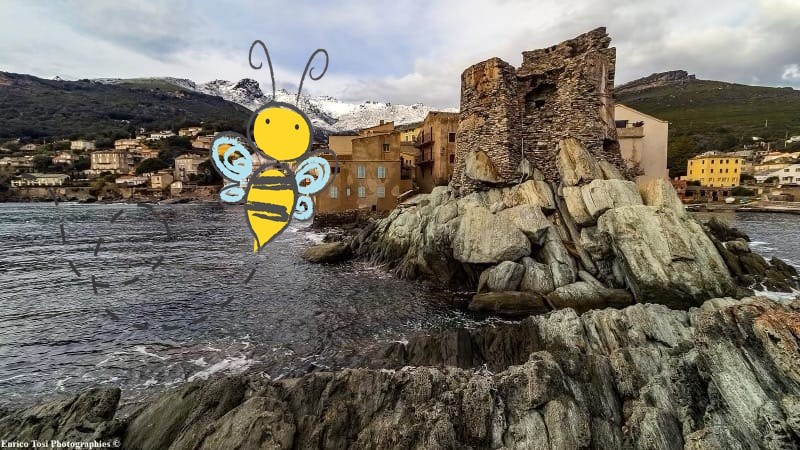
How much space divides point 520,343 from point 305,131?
392 inches

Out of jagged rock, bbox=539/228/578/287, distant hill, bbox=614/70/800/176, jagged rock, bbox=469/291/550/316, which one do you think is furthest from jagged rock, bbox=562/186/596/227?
distant hill, bbox=614/70/800/176

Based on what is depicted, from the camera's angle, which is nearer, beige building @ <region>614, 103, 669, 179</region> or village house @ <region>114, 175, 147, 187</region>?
beige building @ <region>614, 103, 669, 179</region>

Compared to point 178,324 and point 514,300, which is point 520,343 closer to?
point 514,300

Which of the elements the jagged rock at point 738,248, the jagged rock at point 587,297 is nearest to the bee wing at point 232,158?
the jagged rock at point 587,297

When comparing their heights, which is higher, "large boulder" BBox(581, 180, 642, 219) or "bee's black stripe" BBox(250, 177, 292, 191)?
"bee's black stripe" BBox(250, 177, 292, 191)

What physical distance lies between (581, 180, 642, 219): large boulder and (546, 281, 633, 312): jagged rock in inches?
167

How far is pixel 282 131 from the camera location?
5.81 m

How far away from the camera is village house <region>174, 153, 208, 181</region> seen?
307 feet

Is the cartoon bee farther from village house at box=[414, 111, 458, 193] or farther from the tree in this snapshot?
the tree

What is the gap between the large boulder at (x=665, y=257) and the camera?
14273 mm

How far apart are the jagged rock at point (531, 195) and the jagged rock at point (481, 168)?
1.53 m

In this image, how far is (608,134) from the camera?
2225cm

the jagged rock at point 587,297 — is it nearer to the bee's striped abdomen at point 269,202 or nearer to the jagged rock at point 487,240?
the jagged rock at point 487,240

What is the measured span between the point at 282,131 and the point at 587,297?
48.3 ft
